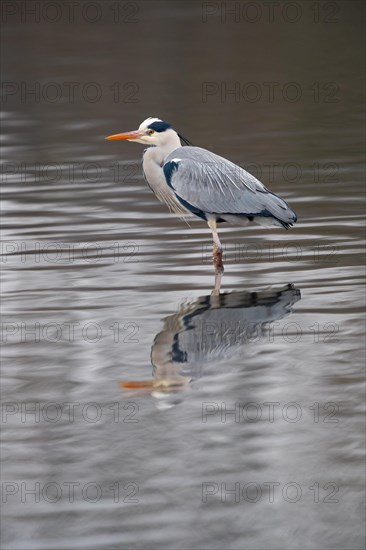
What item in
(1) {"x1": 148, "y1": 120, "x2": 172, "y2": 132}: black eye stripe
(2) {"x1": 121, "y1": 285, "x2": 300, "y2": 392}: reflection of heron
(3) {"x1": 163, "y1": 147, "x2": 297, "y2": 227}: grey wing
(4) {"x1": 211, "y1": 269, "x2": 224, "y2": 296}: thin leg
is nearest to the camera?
(2) {"x1": 121, "y1": 285, "x2": 300, "y2": 392}: reflection of heron

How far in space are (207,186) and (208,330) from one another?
2230 mm

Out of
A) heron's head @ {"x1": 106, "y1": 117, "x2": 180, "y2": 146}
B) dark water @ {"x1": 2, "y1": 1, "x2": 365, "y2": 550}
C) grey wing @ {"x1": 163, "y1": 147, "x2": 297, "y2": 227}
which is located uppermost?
heron's head @ {"x1": 106, "y1": 117, "x2": 180, "y2": 146}

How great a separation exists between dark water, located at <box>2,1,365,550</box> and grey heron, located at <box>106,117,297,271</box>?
0.40 metres

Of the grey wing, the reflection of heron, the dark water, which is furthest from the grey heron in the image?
the reflection of heron

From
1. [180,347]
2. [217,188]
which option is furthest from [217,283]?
[180,347]

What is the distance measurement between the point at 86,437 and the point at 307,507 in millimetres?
1582

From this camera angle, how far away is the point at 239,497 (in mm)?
6617

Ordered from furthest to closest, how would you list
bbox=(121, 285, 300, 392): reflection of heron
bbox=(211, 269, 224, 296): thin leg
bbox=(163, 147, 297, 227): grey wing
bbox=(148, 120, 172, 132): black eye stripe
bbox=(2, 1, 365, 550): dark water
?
bbox=(148, 120, 172, 132): black eye stripe
bbox=(163, 147, 297, 227): grey wing
bbox=(211, 269, 224, 296): thin leg
bbox=(121, 285, 300, 392): reflection of heron
bbox=(2, 1, 365, 550): dark water

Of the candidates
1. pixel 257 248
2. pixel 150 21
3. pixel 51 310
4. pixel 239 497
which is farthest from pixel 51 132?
pixel 150 21

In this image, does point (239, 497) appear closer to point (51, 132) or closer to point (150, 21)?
point (51, 132)

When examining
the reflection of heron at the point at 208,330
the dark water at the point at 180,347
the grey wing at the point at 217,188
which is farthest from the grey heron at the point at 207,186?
the reflection of heron at the point at 208,330

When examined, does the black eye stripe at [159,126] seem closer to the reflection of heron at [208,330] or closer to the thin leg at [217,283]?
the thin leg at [217,283]

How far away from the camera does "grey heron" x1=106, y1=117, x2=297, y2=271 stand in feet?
36.9

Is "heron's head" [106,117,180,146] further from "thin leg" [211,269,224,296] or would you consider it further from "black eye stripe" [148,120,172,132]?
"thin leg" [211,269,224,296]
